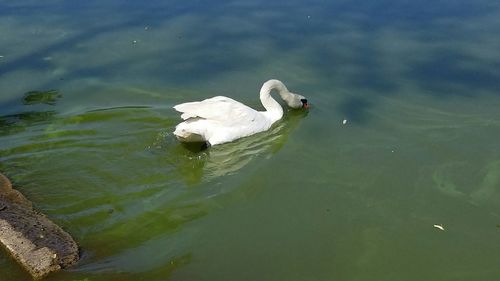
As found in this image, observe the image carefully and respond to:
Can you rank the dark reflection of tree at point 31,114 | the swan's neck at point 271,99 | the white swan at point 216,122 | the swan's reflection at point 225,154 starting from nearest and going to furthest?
1. the swan's reflection at point 225,154
2. the white swan at point 216,122
3. the dark reflection of tree at point 31,114
4. the swan's neck at point 271,99

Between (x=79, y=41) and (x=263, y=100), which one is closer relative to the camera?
(x=263, y=100)

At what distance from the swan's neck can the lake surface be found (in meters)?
0.20

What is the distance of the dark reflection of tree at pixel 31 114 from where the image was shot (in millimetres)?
7742

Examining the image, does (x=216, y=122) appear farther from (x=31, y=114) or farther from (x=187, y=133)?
(x=31, y=114)

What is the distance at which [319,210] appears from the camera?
5.92 meters

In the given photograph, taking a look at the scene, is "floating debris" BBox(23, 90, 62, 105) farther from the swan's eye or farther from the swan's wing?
the swan's eye

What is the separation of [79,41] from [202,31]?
2.12 metres

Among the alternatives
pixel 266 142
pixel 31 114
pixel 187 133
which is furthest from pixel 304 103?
pixel 31 114

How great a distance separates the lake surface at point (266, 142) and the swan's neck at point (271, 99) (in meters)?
0.20

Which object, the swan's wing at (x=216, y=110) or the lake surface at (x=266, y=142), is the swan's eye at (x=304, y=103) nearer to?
the lake surface at (x=266, y=142)

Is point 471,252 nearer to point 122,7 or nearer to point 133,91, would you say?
point 133,91

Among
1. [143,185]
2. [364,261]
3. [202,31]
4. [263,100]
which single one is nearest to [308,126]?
[263,100]

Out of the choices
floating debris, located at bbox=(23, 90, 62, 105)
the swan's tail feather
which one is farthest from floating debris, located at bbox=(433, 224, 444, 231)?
floating debris, located at bbox=(23, 90, 62, 105)

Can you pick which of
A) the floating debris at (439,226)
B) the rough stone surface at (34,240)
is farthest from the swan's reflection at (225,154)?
the floating debris at (439,226)
